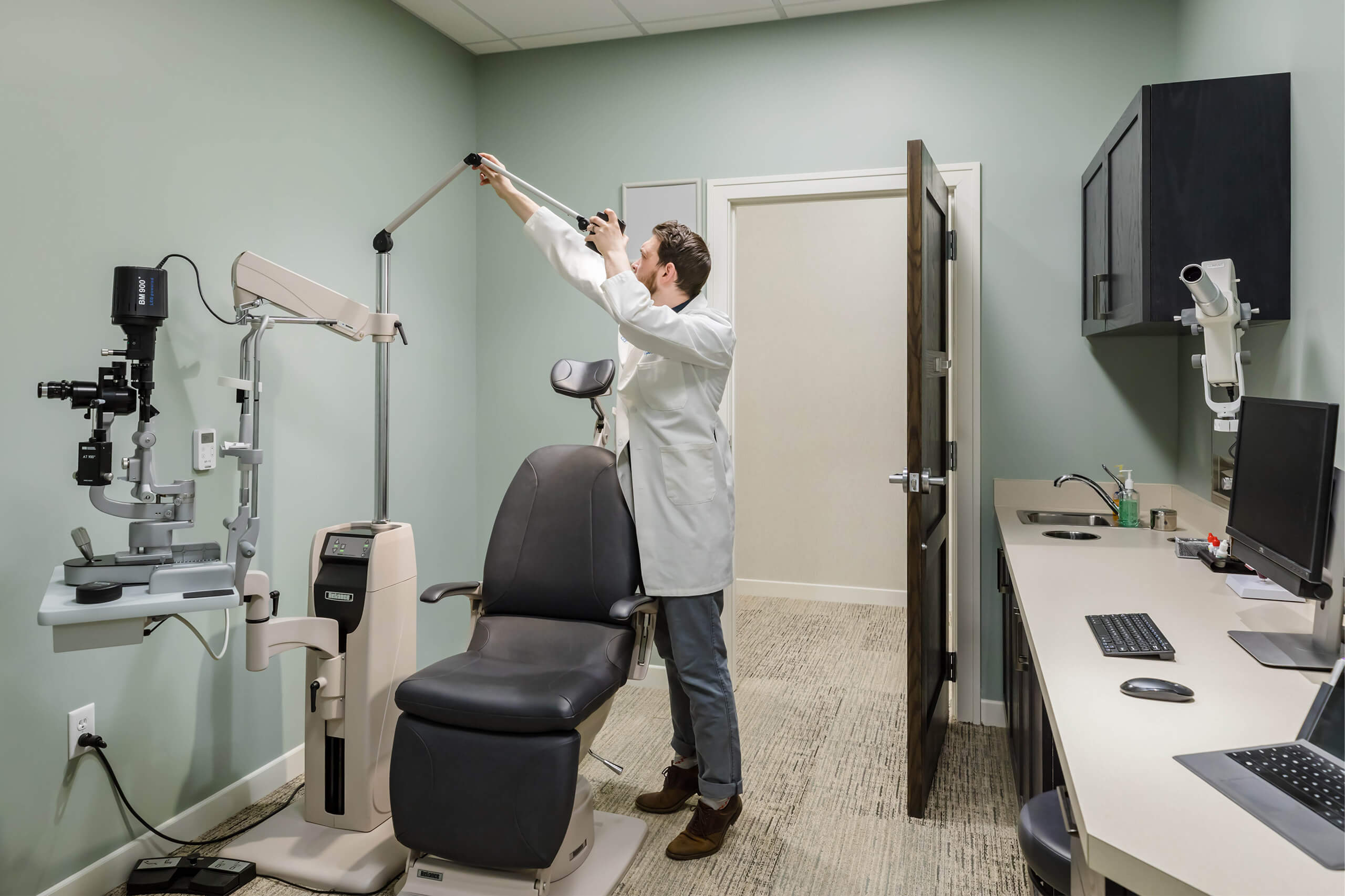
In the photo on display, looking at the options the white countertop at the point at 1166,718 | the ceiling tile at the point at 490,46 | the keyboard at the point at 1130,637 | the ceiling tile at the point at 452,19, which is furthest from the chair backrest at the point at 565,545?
the ceiling tile at the point at 490,46

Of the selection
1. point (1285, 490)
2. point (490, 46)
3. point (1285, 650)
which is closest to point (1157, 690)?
point (1285, 650)

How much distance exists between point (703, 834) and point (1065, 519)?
5.47 feet

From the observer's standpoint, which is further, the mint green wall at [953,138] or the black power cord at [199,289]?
the mint green wall at [953,138]

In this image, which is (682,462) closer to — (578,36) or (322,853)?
(322,853)

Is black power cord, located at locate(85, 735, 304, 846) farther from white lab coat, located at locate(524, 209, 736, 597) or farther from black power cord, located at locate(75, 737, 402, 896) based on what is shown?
white lab coat, located at locate(524, 209, 736, 597)

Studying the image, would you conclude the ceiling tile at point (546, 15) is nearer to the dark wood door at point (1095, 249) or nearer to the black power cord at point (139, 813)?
the dark wood door at point (1095, 249)

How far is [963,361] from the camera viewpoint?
121 inches

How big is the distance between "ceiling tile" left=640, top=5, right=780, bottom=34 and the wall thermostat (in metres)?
2.22

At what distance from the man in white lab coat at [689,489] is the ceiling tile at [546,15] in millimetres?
1334

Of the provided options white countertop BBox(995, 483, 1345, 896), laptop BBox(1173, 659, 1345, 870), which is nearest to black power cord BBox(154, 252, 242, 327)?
white countertop BBox(995, 483, 1345, 896)

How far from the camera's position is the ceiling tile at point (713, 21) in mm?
3158

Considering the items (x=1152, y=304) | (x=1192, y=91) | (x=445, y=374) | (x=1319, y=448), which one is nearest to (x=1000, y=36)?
(x=1192, y=91)

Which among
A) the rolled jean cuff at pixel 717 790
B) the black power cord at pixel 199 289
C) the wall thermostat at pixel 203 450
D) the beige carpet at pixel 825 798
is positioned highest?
the black power cord at pixel 199 289

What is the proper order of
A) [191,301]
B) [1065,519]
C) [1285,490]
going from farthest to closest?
[1065,519]
[191,301]
[1285,490]
